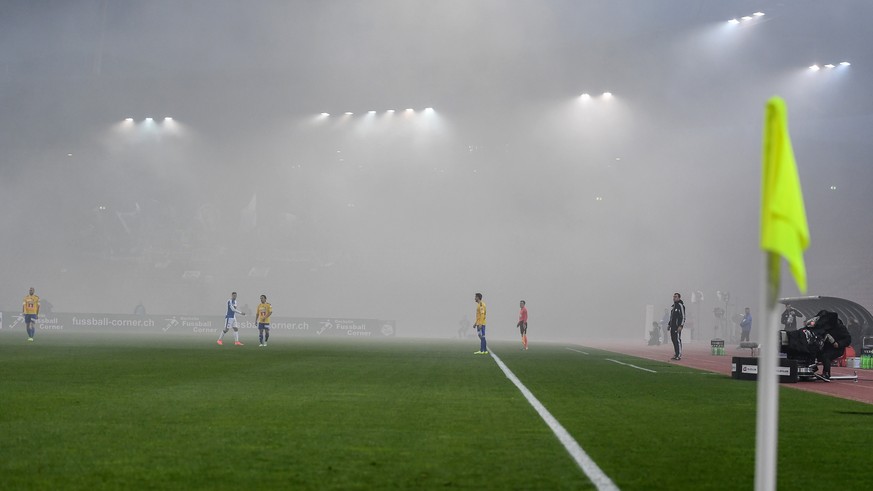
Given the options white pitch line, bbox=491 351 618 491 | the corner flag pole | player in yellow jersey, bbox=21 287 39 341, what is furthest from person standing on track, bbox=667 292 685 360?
the corner flag pole

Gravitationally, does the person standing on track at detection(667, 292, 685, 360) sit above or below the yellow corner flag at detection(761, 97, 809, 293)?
below

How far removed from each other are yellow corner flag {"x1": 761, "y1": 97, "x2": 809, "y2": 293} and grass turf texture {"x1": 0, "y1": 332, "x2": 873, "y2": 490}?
259 cm

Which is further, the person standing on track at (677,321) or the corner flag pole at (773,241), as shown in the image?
the person standing on track at (677,321)

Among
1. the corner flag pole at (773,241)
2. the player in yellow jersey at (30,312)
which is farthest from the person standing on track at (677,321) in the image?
the corner flag pole at (773,241)

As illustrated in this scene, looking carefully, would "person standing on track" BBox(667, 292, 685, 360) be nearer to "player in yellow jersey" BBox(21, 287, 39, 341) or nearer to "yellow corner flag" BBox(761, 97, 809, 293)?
"player in yellow jersey" BBox(21, 287, 39, 341)

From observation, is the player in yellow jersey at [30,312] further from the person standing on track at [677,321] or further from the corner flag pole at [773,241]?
the corner flag pole at [773,241]

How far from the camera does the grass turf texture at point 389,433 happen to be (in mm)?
5574

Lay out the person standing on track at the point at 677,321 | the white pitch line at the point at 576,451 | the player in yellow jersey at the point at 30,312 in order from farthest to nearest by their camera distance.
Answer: the player in yellow jersey at the point at 30,312 < the person standing on track at the point at 677,321 < the white pitch line at the point at 576,451

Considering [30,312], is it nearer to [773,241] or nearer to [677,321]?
[677,321]

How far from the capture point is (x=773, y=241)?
304 centimetres

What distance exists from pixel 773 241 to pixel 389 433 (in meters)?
5.20

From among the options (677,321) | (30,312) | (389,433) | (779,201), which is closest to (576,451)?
(389,433)

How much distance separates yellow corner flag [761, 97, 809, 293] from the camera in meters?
3.05

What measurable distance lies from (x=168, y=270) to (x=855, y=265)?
43454mm
